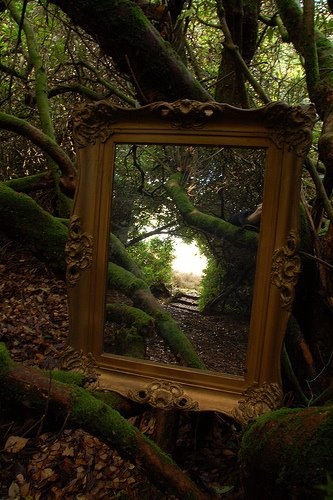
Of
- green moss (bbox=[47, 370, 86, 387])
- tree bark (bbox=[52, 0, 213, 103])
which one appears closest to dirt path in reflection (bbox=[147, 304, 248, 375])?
green moss (bbox=[47, 370, 86, 387])

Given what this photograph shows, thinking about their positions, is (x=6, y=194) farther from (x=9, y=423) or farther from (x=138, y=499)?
(x=138, y=499)

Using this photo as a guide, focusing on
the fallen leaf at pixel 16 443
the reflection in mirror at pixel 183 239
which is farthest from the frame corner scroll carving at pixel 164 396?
the fallen leaf at pixel 16 443

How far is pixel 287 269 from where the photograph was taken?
1.55 metres

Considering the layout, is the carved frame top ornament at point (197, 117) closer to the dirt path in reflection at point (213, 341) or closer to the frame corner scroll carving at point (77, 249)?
the frame corner scroll carving at point (77, 249)

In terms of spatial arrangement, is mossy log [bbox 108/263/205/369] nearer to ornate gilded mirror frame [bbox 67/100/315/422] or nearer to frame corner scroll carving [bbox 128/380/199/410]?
ornate gilded mirror frame [bbox 67/100/315/422]

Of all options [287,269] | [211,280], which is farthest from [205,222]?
[287,269]

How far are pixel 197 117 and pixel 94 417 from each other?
112 centimetres

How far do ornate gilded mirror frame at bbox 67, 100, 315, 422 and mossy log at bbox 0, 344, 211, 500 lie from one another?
0.24 meters

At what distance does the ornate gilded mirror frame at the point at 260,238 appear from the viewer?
155 cm

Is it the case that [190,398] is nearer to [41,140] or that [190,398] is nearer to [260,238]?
[260,238]

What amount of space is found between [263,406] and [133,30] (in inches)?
67.7

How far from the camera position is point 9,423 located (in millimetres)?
1538

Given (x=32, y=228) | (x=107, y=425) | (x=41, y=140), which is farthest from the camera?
(x=41, y=140)

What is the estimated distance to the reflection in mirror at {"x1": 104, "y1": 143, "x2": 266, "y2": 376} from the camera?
5.38 feet
